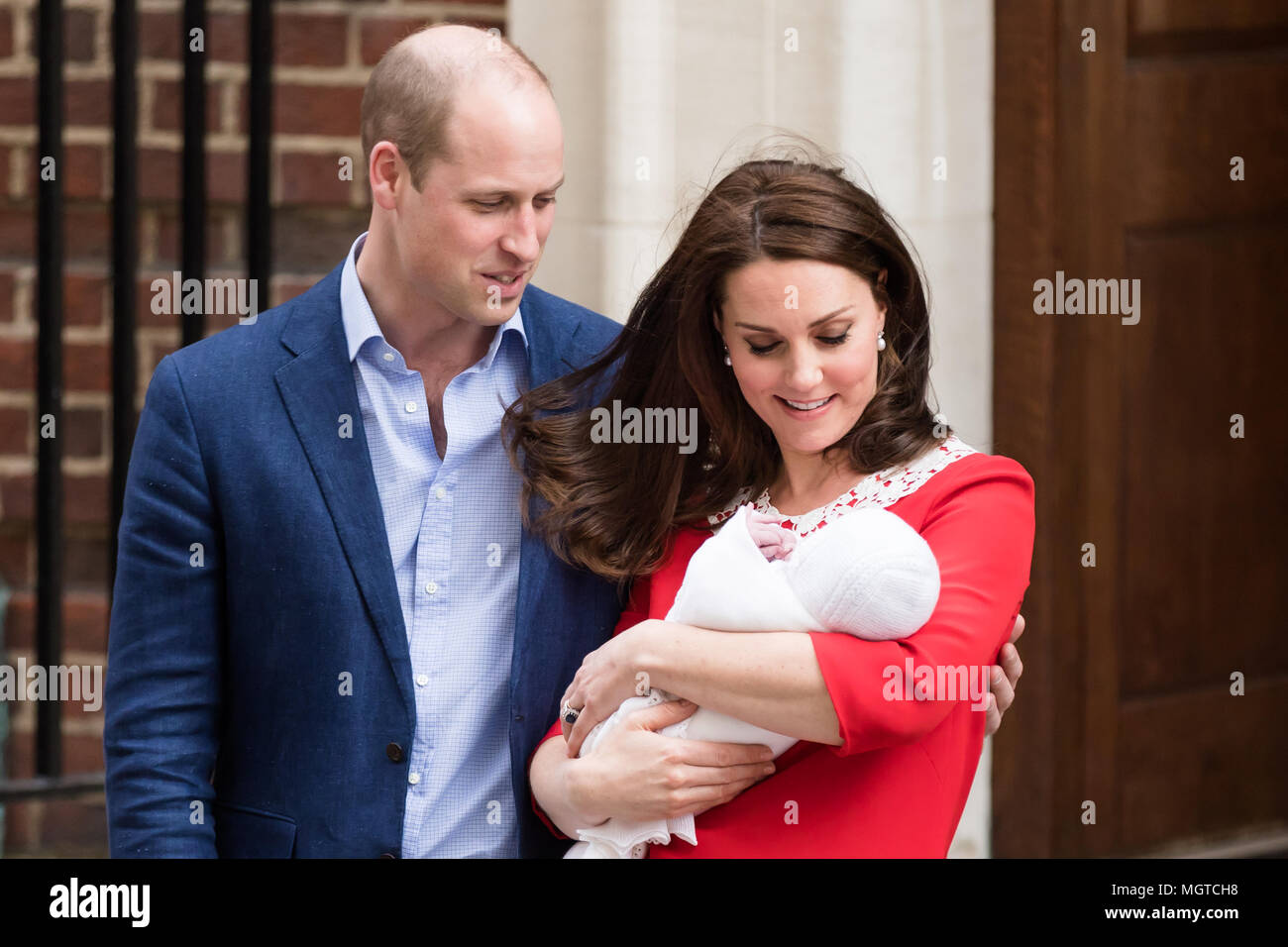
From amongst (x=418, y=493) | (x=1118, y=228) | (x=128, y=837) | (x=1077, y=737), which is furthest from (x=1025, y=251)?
(x=128, y=837)

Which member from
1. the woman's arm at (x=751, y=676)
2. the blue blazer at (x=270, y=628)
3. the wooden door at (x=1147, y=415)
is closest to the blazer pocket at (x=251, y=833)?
the blue blazer at (x=270, y=628)

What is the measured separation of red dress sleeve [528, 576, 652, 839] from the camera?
1915mm

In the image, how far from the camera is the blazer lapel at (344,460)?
6.16ft

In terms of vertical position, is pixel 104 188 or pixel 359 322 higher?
pixel 104 188

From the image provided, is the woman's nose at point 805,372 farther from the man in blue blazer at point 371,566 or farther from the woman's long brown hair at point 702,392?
the man in blue blazer at point 371,566

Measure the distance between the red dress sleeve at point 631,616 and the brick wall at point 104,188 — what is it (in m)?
1.20

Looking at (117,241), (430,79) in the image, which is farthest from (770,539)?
(117,241)

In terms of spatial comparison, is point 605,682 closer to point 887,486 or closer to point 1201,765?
point 887,486

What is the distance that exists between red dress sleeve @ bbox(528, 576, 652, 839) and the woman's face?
0.98 ft

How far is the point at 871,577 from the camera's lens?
1.58 metres

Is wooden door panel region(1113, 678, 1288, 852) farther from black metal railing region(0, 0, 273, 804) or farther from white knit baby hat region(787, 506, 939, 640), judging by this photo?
black metal railing region(0, 0, 273, 804)

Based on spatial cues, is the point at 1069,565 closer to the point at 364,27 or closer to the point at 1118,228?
the point at 1118,228

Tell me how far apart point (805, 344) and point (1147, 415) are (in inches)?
60.4

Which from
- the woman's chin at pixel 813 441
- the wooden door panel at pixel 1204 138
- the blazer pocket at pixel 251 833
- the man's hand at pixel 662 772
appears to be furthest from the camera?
the wooden door panel at pixel 1204 138
